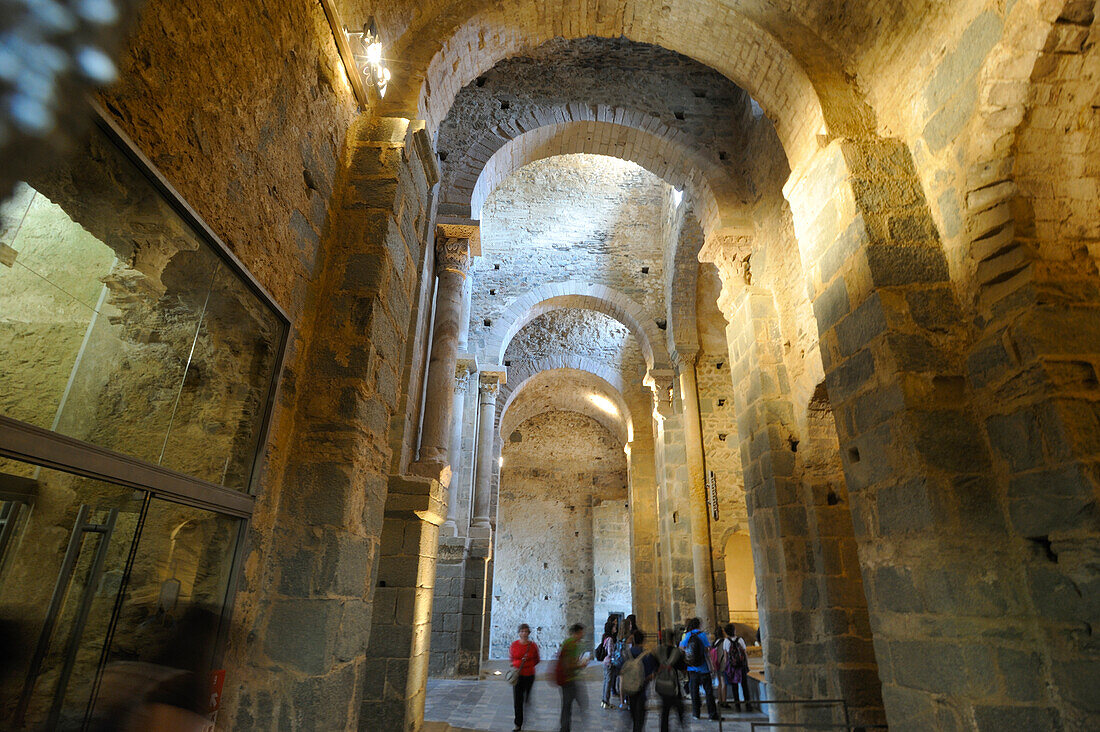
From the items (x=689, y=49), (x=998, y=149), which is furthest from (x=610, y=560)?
(x=998, y=149)

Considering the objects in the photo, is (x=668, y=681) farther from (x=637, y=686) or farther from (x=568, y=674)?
(x=568, y=674)

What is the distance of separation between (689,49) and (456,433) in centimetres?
774

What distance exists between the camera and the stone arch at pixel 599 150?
23.9 ft

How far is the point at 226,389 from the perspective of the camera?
2.33 metres

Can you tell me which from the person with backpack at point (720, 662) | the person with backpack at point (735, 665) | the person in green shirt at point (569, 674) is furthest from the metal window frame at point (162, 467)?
the person with backpack at point (735, 665)

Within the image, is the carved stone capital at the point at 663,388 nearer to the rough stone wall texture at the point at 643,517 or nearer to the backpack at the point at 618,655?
the rough stone wall texture at the point at 643,517

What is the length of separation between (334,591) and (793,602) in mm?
4729

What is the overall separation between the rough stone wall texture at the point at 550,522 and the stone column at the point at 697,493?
916 centimetres

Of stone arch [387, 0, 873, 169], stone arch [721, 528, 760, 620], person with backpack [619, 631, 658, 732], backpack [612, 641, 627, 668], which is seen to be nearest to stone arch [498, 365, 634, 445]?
stone arch [721, 528, 760, 620]

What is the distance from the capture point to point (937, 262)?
10.9 feet

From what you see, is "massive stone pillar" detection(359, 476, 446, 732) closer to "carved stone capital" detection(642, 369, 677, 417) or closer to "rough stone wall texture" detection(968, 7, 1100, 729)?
"rough stone wall texture" detection(968, 7, 1100, 729)

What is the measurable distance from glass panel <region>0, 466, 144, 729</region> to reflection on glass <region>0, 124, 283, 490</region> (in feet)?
0.57

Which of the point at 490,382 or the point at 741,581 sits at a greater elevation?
the point at 490,382

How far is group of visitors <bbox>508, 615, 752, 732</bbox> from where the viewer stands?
5230mm
